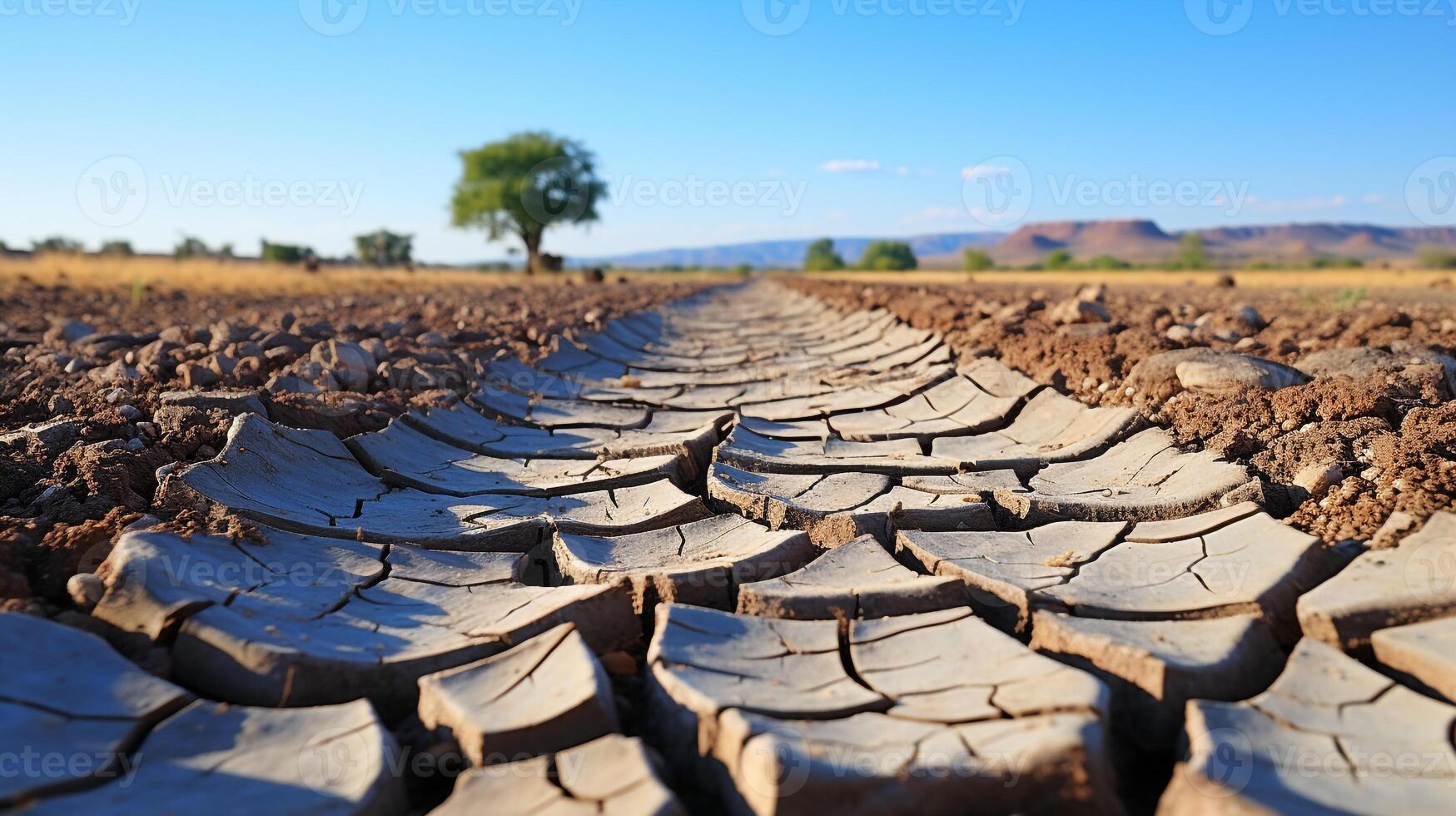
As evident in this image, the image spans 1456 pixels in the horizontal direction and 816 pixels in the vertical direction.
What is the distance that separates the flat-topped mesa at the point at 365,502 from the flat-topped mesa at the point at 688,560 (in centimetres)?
14

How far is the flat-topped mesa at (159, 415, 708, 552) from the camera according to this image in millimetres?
2584

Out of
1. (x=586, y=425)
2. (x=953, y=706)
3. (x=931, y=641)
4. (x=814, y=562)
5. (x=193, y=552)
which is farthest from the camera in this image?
(x=586, y=425)

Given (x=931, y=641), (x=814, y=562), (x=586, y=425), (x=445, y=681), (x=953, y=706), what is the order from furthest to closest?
(x=586, y=425) < (x=814, y=562) < (x=931, y=641) < (x=445, y=681) < (x=953, y=706)

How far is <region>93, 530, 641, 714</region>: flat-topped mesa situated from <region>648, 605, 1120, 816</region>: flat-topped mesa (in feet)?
1.18

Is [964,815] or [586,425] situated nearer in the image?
[964,815]

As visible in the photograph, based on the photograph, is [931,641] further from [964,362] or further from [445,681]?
[964,362]

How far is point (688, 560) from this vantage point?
242 centimetres

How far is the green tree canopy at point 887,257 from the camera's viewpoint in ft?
211

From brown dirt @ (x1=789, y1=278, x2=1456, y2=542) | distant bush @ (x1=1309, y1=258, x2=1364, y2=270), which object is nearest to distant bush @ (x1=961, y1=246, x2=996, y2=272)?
distant bush @ (x1=1309, y1=258, x2=1364, y2=270)

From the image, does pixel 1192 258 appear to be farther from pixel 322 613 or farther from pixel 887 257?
pixel 322 613

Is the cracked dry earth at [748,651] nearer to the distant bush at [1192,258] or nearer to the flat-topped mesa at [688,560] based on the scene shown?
the flat-topped mesa at [688,560]

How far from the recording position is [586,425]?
15.0ft

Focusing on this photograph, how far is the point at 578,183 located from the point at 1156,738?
142 ft

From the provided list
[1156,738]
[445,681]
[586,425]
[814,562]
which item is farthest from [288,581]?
[586,425]
